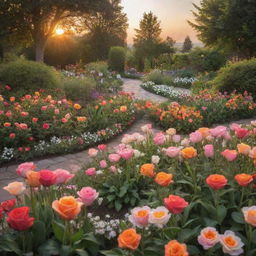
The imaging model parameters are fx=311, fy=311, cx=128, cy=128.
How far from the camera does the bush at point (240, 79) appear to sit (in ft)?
31.9

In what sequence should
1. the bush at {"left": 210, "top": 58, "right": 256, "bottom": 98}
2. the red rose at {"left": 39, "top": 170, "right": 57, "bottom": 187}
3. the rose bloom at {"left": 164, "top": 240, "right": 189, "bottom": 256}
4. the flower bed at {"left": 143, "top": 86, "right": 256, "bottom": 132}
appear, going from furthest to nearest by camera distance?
the bush at {"left": 210, "top": 58, "right": 256, "bottom": 98}
the flower bed at {"left": 143, "top": 86, "right": 256, "bottom": 132}
the red rose at {"left": 39, "top": 170, "right": 57, "bottom": 187}
the rose bloom at {"left": 164, "top": 240, "right": 189, "bottom": 256}

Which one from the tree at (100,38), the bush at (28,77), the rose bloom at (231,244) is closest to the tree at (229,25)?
the tree at (100,38)

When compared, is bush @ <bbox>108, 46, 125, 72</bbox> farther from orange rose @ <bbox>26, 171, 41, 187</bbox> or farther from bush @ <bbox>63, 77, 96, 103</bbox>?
orange rose @ <bbox>26, 171, 41, 187</bbox>

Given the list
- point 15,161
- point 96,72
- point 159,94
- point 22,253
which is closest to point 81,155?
point 15,161

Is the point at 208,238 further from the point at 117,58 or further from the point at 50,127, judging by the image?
the point at 117,58

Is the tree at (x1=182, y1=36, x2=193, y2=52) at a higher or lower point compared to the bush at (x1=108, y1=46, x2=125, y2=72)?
higher

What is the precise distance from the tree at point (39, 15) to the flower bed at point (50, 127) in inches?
500

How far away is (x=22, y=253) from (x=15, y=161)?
3.29 meters

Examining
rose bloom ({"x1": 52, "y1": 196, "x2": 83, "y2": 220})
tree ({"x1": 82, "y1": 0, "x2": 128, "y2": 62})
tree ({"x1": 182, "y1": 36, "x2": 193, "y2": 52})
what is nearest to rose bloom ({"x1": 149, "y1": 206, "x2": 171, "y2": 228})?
rose bloom ({"x1": 52, "y1": 196, "x2": 83, "y2": 220})

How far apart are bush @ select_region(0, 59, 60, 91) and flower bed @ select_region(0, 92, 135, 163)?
7.14 feet

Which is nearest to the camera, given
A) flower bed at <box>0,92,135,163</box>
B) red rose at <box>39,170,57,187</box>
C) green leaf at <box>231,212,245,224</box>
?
red rose at <box>39,170,57,187</box>

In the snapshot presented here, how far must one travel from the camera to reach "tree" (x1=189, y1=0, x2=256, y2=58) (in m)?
19.8

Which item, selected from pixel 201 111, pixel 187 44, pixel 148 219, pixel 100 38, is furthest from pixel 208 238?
pixel 187 44

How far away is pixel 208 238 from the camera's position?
171 cm
